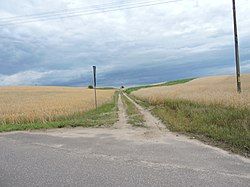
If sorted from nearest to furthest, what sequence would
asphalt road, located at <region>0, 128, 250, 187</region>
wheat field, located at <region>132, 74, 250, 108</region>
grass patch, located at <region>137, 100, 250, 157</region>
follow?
asphalt road, located at <region>0, 128, 250, 187</region> → grass patch, located at <region>137, 100, 250, 157</region> → wheat field, located at <region>132, 74, 250, 108</region>

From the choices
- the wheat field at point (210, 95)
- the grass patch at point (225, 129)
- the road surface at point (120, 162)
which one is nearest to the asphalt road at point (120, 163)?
the road surface at point (120, 162)

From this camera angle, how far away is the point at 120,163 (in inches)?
324

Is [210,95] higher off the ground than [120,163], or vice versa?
[210,95]

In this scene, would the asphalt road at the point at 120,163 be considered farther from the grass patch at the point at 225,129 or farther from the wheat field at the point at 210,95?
the wheat field at the point at 210,95

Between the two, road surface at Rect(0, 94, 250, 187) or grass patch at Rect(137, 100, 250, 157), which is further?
grass patch at Rect(137, 100, 250, 157)

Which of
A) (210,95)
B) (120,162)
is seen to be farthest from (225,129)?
(210,95)

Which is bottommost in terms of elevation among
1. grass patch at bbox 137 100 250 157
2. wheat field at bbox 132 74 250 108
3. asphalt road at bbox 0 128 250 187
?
asphalt road at bbox 0 128 250 187

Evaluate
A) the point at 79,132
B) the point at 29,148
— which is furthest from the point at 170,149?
the point at 79,132

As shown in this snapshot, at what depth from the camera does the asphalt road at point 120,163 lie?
6781 mm

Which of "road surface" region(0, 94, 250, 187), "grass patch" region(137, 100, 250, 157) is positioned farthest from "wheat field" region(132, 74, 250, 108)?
"road surface" region(0, 94, 250, 187)

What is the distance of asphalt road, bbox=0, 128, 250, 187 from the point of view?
6.78 metres

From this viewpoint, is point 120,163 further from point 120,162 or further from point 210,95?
point 210,95

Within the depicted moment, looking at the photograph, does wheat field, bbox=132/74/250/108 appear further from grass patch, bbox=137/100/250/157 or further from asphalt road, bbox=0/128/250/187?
asphalt road, bbox=0/128/250/187

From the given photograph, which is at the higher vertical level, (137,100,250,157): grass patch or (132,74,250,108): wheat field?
(132,74,250,108): wheat field
